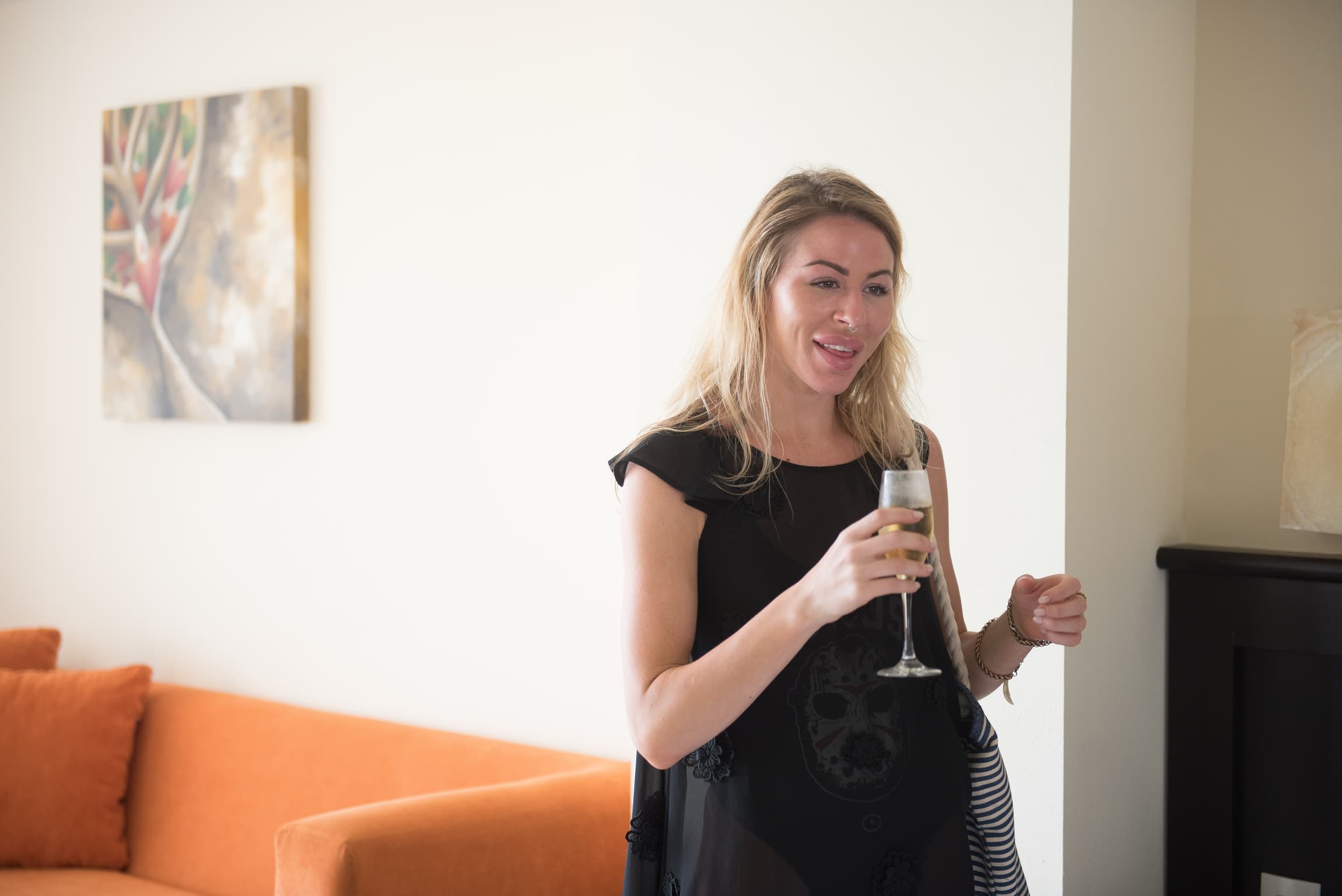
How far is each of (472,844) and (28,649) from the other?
195cm

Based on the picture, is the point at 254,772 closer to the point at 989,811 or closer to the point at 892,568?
the point at 989,811

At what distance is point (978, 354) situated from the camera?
83.6 inches

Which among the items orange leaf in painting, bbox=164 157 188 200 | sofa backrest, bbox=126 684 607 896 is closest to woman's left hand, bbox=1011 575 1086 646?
sofa backrest, bbox=126 684 607 896

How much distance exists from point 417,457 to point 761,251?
6.39 ft

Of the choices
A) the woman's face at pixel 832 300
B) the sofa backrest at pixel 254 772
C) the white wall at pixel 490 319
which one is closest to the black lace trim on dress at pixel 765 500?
the woman's face at pixel 832 300

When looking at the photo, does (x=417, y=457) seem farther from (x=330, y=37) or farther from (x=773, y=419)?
(x=773, y=419)

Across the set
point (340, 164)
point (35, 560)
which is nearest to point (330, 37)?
point (340, 164)

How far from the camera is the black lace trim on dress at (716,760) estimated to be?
4.57 ft

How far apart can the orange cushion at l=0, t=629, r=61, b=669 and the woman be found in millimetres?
2719

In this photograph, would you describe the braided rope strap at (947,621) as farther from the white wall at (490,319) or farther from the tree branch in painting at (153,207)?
the tree branch in painting at (153,207)

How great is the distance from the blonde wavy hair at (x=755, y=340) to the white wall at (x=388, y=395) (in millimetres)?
1405

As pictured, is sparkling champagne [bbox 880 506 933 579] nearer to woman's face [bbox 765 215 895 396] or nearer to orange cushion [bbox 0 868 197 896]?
woman's face [bbox 765 215 895 396]

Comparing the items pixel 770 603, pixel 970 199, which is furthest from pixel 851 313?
pixel 970 199

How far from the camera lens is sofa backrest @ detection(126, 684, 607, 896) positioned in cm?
297
